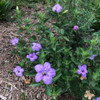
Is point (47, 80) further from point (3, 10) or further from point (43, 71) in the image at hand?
point (3, 10)

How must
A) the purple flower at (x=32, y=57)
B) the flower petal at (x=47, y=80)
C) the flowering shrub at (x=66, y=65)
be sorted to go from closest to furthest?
the flower petal at (x=47, y=80), the flowering shrub at (x=66, y=65), the purple flower at (x=32, y=57)

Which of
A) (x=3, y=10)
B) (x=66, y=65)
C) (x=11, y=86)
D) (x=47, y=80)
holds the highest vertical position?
(x=3, y=10)

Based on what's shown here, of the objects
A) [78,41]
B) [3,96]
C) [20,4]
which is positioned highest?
[20,4]

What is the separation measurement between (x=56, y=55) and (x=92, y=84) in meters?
0.71

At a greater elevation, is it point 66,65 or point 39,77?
point 39,77

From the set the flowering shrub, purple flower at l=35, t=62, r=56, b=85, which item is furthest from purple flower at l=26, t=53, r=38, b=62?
purple flower at l=35, t=62, r=56, b=85

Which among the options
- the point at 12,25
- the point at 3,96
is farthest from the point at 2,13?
the point at 3,96

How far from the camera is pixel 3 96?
7.14ft

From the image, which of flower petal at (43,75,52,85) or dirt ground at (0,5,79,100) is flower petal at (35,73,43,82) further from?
dirt ground at (0,5,79,100)

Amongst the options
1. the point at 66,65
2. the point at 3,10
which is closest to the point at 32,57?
the point at 66,65

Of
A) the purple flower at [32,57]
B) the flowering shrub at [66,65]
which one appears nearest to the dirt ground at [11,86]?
the flowering shrub at [66,65]

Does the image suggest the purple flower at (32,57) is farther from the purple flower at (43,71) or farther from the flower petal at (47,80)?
the flower petal at (47,80)

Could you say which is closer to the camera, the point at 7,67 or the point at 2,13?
the point at 7,67

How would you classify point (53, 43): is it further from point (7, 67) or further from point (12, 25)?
point (12, 25)
